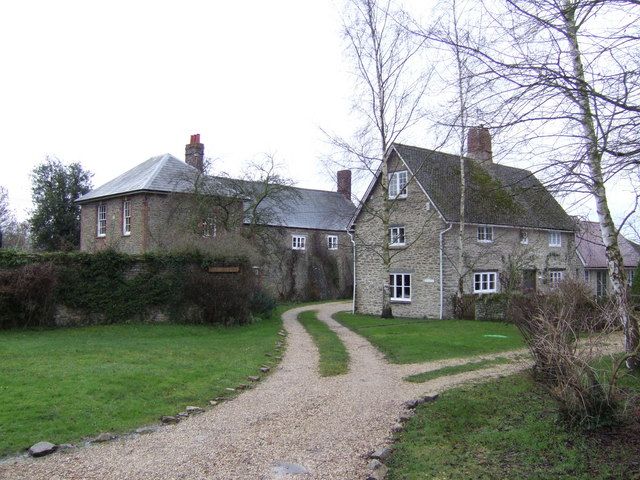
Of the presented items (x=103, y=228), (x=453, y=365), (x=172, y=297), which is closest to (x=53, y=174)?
(x=103, y=228)

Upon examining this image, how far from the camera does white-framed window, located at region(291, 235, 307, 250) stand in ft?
134

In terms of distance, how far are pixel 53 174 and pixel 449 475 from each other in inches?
1633

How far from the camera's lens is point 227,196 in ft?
92.1

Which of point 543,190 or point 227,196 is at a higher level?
point 227,196

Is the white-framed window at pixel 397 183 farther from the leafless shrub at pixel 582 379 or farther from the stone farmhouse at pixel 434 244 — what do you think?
the leafless shrub at pixel 582 379

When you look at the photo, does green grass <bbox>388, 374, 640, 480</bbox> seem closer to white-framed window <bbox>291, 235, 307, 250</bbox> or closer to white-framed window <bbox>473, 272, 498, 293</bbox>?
white-framed window <bbox>473, 272, 498, 293</bbox>

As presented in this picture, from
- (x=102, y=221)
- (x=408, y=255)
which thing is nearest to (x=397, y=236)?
(x=408, y=255)

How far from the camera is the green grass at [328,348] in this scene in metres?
12.3

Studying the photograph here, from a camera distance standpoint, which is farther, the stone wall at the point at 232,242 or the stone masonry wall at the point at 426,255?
the stone masonry wall at the point at 426,255

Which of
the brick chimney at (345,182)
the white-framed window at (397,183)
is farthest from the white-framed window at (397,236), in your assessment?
the brick chimney at (345,182)

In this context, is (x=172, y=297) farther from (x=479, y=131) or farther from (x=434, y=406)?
(x=479, y=131)

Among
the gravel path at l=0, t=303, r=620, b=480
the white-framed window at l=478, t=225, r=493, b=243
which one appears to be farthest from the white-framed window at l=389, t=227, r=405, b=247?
the gravel path at l=0, t=303, r=620, b=480

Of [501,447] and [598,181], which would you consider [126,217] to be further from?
[501,447]

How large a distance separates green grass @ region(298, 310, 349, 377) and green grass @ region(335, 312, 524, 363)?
114cm
